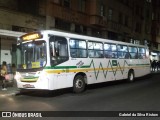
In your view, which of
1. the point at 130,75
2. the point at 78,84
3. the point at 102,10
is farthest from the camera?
the point at 102,10

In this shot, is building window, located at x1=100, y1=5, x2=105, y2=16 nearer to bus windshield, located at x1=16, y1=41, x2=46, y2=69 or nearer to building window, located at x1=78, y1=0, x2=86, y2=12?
building window, located at x1=78, y1=0, x2=86, y2=12

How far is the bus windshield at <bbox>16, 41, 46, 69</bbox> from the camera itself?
1416cm

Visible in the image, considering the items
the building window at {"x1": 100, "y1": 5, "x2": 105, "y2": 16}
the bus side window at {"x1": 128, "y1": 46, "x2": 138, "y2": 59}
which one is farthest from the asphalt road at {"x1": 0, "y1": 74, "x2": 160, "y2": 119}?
the building window at {"x1": 100, "y1": 5, "x2": 105, "y2": 16}

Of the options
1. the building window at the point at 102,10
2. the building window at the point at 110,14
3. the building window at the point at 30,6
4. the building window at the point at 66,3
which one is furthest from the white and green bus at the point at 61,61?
the building window at the point at 110,14

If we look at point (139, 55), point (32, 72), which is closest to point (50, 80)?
point (32, 72)

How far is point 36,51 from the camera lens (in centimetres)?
1445

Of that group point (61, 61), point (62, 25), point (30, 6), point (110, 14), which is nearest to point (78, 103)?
point (61, 61)

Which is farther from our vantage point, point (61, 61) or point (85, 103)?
point (61, 61)

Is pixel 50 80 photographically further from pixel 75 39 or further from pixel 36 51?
pixel 75 39

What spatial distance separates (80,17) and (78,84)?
17.2 m

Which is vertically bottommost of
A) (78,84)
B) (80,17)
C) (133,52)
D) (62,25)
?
(78,84)

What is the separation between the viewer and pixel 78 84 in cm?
1596

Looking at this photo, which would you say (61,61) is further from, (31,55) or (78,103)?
(78,103)

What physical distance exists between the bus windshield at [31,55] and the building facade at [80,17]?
17.9ft
